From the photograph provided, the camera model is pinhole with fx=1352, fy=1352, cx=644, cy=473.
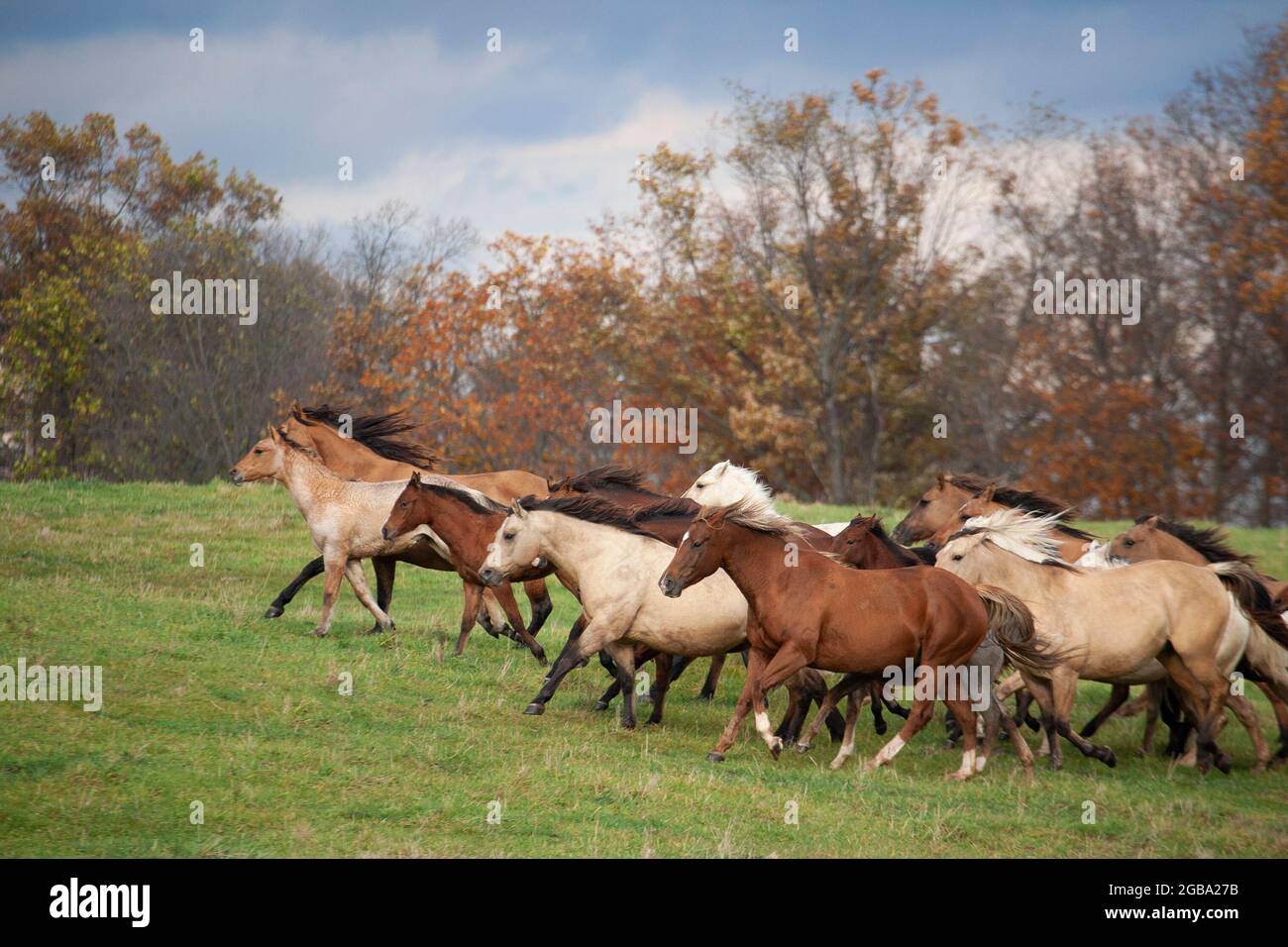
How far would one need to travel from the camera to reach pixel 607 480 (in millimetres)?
12609

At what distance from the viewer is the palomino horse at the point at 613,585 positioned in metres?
10.5

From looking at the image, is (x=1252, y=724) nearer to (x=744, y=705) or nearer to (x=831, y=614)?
(x=831, y=614)

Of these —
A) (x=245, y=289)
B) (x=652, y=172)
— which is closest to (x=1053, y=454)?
(x=652, y=172)

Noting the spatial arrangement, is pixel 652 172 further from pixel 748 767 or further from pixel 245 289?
pixel 748 767

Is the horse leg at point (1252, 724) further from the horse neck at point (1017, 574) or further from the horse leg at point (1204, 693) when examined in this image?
the horse neck at point (1017, 574)

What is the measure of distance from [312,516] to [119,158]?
90.5 feet

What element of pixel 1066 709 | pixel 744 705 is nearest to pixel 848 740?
pixel 744 705

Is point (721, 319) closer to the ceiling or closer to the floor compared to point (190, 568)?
closer to the ceiling

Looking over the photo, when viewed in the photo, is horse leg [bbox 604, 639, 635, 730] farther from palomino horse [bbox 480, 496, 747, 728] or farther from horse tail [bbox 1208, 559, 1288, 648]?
horse tail [bbox 1208, 559, 1288, 648]

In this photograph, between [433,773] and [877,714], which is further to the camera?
[877,714]

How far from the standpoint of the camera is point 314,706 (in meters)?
9.62

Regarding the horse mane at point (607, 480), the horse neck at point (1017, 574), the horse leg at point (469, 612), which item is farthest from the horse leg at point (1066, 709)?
the horse leg at point (469, 612)

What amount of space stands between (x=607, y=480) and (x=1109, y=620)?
459 centimetres

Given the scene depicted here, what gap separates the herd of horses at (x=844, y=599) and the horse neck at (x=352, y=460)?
0.87 metres
